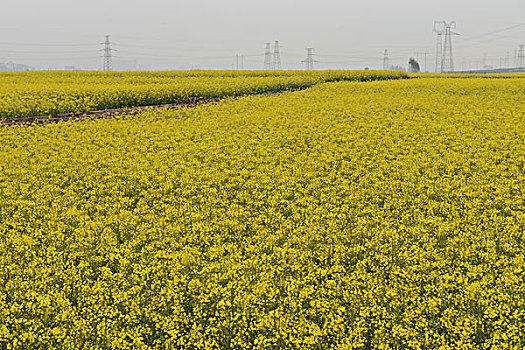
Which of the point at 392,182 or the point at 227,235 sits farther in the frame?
the point at 392,182

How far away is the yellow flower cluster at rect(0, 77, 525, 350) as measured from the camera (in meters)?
Result: 4.99

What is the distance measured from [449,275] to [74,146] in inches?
549

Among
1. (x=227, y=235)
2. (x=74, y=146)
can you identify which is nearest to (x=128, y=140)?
(x=74, y=146)

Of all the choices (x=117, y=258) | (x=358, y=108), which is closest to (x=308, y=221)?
(x=117, y=258)

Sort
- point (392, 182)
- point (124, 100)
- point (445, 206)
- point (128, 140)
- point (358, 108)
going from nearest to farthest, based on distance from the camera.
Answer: point (445, 206) < point (392, 182) < point (128, 140) < point (358, 108) < point (124, 100)

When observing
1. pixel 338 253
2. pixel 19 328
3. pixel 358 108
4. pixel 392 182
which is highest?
pixel 358 108

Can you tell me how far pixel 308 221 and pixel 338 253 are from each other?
1.49 metres

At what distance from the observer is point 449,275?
6.06 m

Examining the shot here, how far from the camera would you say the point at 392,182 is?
10.2 m

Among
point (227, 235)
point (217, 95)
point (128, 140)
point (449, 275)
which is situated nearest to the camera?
point (449, 275)

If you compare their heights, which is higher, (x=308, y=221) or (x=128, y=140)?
(x=128, y=140)

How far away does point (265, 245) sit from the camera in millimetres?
7117

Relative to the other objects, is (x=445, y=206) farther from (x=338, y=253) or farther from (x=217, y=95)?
(x=217, y=95)

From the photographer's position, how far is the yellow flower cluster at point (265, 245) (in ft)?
16.4
